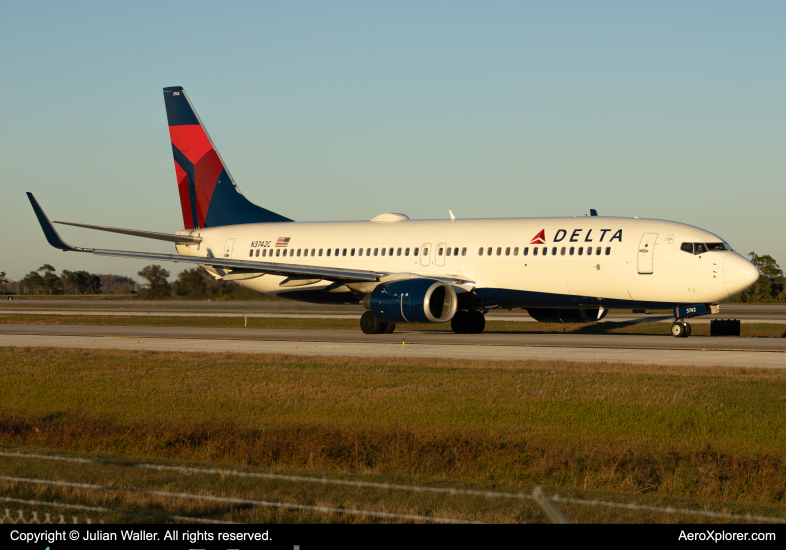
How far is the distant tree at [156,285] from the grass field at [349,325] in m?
27.7

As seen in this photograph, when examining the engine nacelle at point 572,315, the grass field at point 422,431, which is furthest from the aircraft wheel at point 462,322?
the grass field at point 422,431

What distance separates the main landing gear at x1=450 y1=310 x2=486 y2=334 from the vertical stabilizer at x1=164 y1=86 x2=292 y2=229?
11.5m

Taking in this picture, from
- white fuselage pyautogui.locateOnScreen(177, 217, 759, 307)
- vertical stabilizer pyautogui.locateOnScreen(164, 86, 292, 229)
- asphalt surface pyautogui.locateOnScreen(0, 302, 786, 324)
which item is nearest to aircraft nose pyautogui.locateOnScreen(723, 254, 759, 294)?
white fuselage pyautogui.locateOnScreen(177, 217, 759, 307)

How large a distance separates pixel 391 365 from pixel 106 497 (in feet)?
43.1

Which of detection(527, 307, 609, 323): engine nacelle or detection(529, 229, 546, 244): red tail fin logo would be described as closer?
detection(529, 229, 546, 244): red tail fin logo

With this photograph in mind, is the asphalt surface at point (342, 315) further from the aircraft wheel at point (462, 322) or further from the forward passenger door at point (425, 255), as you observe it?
the forward passenger door at point (425, 255)

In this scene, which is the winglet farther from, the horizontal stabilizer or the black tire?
the black tire

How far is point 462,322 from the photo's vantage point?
3450 centimetres

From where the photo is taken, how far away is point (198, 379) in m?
18.7

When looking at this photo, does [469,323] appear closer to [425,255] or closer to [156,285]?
[425,255]

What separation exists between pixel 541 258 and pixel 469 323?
503 cm

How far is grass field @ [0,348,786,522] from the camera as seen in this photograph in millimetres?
8836

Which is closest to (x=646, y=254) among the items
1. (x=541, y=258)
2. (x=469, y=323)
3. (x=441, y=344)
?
(x=541, y=258)

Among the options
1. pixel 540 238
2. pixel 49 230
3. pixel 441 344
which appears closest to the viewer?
pixel 441 344
